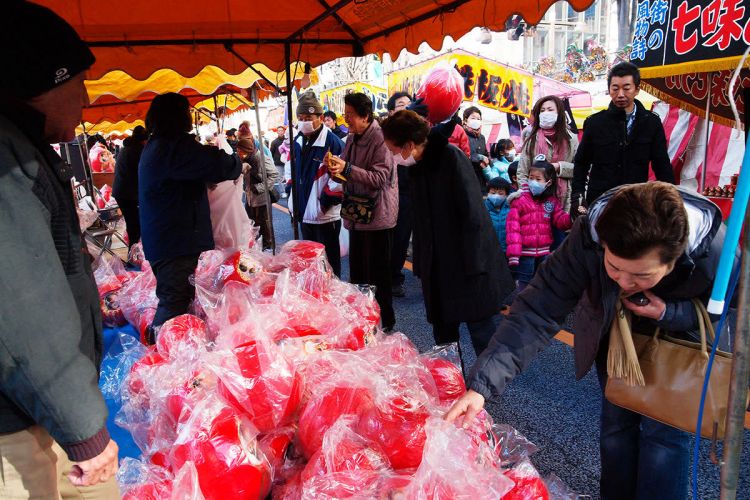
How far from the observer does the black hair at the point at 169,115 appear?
288 centimetres

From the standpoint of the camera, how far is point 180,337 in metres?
2.38

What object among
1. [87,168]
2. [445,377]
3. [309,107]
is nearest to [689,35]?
[309,107]

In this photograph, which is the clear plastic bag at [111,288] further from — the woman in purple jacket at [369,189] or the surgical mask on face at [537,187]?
the surgical mask on face at [537,187]

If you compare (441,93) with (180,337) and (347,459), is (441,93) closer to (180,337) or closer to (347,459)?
(180,337)

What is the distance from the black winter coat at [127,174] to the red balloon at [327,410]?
4.29m

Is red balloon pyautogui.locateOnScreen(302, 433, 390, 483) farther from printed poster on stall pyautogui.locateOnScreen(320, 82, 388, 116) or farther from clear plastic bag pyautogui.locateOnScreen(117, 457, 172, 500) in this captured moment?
printed poster on stall pyautogui.locateOnScreen(320, 82, 388, 116)

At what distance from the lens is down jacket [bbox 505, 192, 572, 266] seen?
407cm

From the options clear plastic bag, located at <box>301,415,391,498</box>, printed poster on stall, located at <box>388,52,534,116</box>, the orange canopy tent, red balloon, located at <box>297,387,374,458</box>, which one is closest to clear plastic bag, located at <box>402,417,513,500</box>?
clear plastic bag, located at <box>301,415,391,498</box>

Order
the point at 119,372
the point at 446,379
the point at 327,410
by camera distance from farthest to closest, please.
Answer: the point at 119,372
the point at 446,379
the point at 327,410

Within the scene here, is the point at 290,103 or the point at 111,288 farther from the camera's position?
the point at 290,103

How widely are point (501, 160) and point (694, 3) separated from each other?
3.30 meters

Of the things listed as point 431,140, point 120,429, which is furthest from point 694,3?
point 120,429

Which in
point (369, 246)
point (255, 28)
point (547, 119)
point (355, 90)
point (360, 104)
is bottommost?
point (369, 246)

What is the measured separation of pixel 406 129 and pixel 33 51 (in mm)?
1760
